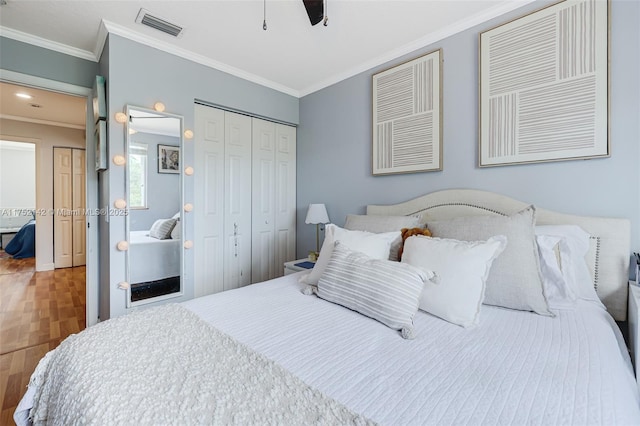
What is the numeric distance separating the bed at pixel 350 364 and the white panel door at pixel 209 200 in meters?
1.35

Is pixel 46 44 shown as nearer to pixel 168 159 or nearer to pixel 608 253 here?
pixel 168 159

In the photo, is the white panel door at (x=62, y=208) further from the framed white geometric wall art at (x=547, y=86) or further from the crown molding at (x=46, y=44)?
the framed white geometric wall art at (x=547, y=86)

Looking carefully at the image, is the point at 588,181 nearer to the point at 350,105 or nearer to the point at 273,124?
the point at 350,105

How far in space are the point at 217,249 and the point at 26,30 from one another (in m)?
2.27

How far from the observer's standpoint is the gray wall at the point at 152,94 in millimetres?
2248

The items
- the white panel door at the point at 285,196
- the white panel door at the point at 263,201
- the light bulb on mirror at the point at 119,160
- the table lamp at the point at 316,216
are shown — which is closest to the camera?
the light bulb on mirror at the point at 119,160

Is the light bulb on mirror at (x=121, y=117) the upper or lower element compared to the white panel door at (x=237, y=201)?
upper

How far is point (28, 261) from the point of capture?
18.5 feet

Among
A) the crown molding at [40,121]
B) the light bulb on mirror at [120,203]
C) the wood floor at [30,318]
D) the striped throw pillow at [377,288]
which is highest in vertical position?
the crown molding at [40,121]

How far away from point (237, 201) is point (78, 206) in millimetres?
4125

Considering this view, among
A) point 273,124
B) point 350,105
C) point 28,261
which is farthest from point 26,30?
point 28,261

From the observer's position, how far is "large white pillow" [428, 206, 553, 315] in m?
1.41

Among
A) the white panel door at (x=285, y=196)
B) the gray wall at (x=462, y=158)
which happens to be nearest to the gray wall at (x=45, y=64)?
the white panel door at (x=285, y=196)

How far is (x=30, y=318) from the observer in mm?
2955
